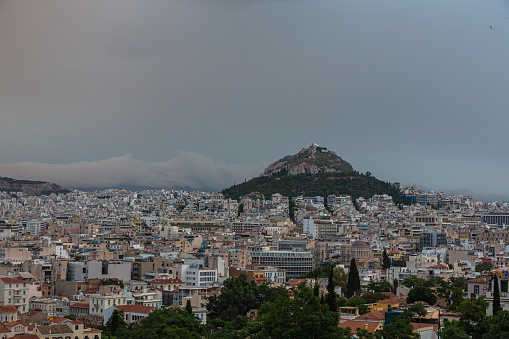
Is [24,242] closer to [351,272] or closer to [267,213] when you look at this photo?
[351,272]

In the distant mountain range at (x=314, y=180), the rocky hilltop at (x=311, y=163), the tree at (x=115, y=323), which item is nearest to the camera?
the tree at (x=115, y=323)

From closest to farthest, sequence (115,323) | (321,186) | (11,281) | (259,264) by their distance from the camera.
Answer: (115,323)
(11,281)
(259,264)
(321,186)

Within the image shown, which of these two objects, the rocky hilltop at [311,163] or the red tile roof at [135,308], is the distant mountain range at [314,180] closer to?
the rocky hilltop at [311,163]

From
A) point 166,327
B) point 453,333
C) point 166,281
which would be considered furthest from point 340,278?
point 453,333

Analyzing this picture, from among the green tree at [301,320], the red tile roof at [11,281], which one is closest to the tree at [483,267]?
the red tile roof at [11,281]

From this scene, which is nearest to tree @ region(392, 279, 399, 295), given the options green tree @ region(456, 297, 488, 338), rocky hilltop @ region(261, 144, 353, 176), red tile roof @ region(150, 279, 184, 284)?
red tile roof @ region(150, 279, 184, 284)

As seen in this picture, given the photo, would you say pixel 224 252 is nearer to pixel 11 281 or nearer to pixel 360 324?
pixel 11 281

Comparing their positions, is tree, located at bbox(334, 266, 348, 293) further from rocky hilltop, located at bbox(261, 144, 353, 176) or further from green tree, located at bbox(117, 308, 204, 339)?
rocky hilltop, located at bbox(261, 144, 353, 176)
